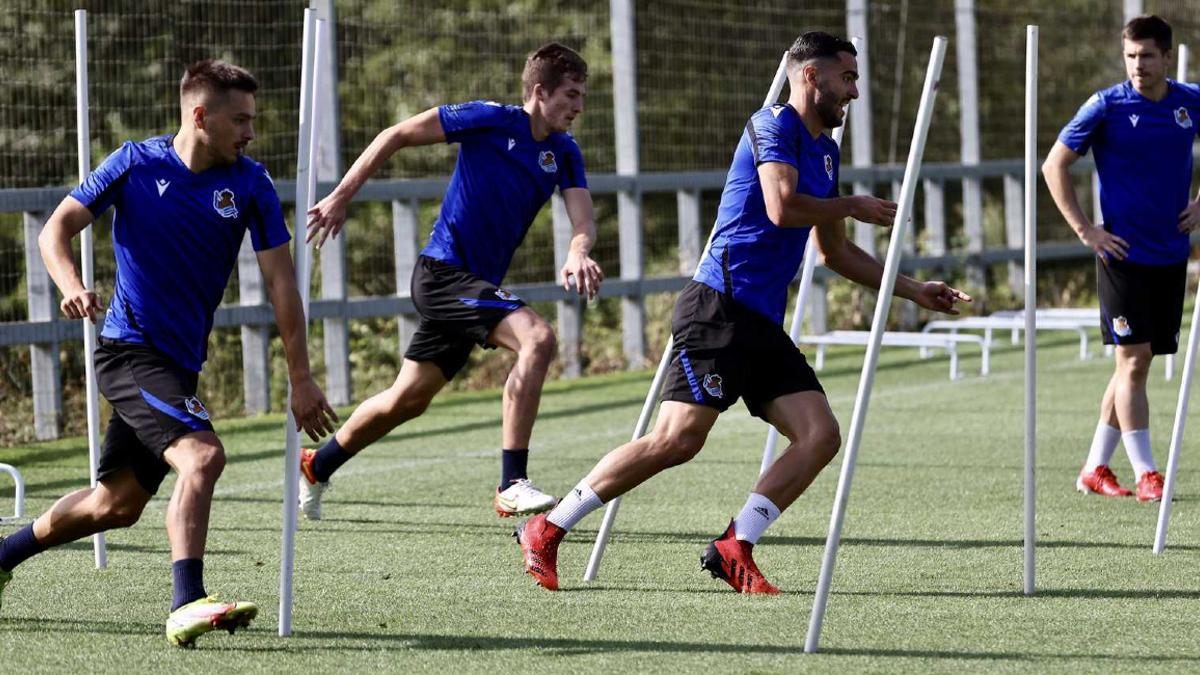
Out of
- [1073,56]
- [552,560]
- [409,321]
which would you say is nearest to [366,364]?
[409,321]

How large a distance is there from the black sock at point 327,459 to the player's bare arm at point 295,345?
247cm

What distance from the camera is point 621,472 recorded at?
6246 millimetres

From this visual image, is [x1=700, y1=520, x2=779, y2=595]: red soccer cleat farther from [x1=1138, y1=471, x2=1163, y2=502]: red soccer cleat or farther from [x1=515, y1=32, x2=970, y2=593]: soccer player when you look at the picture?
[x1=1138, y1=471, x2=1163, y2=502]: red soccer cleat

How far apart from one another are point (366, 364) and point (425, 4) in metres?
5.27

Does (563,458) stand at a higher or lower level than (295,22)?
lower

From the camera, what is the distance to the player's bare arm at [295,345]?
5.46 m

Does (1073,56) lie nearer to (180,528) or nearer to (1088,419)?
(1088,419)

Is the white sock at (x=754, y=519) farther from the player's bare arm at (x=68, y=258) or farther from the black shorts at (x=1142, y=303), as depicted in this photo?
the black shorts at (x=1142, y=303)

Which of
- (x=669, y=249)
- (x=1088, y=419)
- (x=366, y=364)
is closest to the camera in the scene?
(x=1088, y=419)

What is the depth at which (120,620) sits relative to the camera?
5941 mm

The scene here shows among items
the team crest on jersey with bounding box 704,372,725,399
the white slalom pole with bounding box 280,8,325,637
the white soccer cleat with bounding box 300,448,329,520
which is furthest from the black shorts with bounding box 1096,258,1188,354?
the white slalom pole with bounding box 280,8,325,637

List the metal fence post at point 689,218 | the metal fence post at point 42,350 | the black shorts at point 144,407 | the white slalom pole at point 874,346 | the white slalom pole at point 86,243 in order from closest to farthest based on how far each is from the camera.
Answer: the white slalom pole at point 874,346 → the black shorts at point 144,407 → the white slalom pole at point 86,243 → the metal fence post at point 42,350 → the metal fence post at point 689,218

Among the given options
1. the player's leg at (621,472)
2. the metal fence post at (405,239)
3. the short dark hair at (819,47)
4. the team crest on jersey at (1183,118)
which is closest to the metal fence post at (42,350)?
the metal fence post at (405,239)

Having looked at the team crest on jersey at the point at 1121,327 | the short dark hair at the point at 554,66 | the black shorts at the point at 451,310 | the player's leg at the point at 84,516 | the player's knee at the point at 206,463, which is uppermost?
the short dark hair at the point at 554,66
